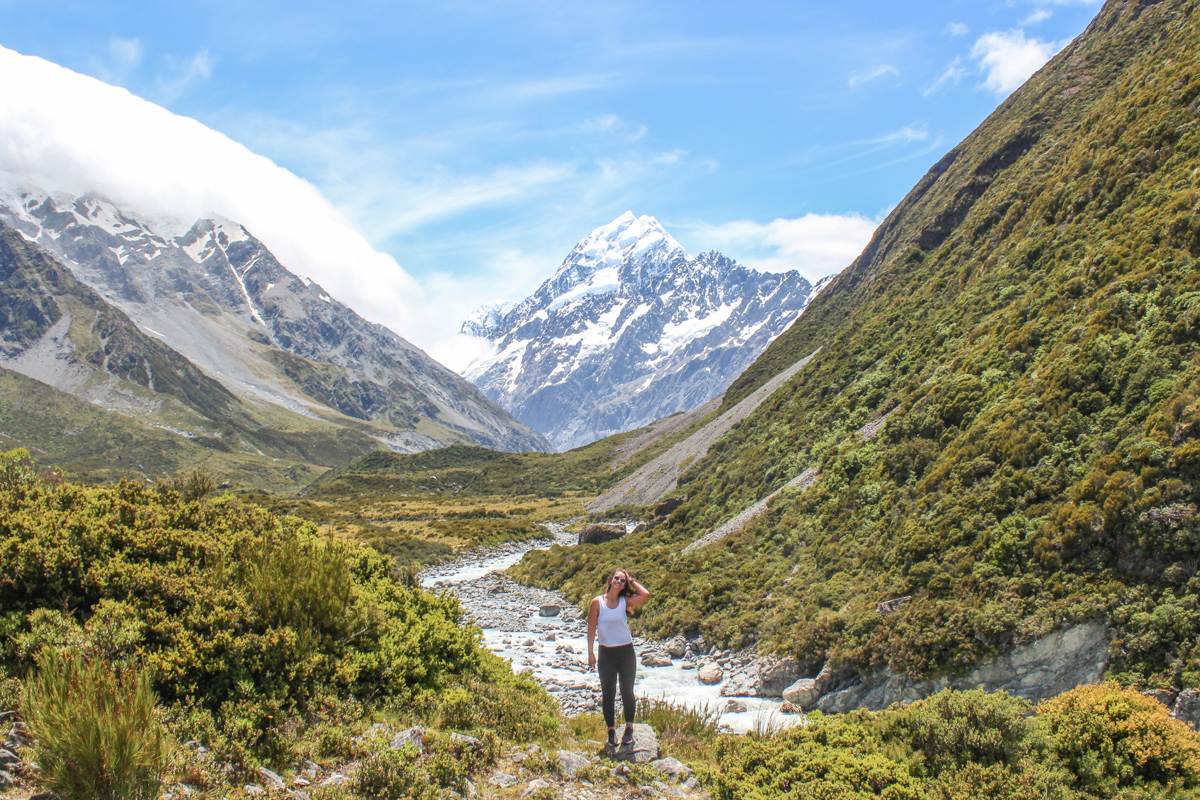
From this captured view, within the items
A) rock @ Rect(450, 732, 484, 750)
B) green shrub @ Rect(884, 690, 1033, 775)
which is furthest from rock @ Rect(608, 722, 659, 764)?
green shrub @ Rect(884, 690, 1033, 775)

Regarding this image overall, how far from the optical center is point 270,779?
26.3 ft

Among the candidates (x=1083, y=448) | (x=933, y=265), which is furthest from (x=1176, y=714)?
(x=933, y=265)

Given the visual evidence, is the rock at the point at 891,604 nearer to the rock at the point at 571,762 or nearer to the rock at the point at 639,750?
the rock at the point at 639,750

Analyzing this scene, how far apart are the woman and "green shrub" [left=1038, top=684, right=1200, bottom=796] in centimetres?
630

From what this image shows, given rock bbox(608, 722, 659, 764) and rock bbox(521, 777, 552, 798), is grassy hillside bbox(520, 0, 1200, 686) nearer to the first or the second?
rock bbox(608, 722, 659, 764)

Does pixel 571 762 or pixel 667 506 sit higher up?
pixel 667 506

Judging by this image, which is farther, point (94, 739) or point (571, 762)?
point (571, 762)

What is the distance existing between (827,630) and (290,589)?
17.7 m

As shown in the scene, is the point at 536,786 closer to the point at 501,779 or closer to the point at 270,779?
the point at 501,779

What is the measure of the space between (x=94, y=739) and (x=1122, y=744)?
12783mm

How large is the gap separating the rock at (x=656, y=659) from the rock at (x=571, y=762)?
17376 mm

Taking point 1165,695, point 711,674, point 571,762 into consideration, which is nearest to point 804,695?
Result: point 711,674

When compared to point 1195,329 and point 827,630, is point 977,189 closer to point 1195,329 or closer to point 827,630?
point 1195,329

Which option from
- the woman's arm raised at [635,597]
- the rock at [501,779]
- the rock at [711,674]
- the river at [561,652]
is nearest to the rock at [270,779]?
the rock at [501,779]
